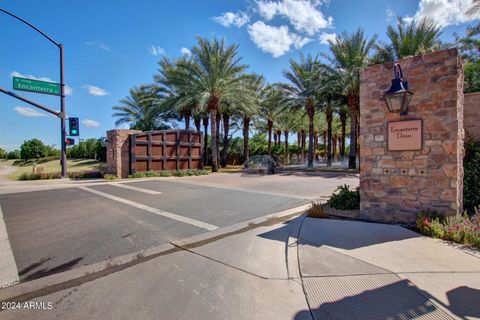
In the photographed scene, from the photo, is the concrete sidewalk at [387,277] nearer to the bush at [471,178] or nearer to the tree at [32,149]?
the bush at [471,178]

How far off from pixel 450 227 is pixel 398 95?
269cm

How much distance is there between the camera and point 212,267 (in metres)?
3.44

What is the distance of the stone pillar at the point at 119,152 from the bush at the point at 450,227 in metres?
15.6

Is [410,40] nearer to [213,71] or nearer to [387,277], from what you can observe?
[213,71]

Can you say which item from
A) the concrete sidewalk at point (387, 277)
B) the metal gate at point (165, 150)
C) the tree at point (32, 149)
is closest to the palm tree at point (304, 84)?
the metal gate at point (165, 150)

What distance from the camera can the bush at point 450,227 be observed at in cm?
391

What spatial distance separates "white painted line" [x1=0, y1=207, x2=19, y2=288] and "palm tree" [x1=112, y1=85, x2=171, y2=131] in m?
21.1

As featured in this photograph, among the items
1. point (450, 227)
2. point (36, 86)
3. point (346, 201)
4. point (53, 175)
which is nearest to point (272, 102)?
point (36, 86)

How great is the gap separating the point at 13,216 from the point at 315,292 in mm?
A: 7572

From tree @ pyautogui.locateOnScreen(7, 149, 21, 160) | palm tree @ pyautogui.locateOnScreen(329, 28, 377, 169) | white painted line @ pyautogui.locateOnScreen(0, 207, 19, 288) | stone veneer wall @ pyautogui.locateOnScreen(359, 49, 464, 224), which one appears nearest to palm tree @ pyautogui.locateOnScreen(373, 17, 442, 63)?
palm tree @ pyautogui.locateOnScreen(329, 28, 377, 169)

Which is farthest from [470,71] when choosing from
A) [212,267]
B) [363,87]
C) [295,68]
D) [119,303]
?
[119,303]

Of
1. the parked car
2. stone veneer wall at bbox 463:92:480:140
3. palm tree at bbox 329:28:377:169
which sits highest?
palm tree at bbox 329:28:377:169

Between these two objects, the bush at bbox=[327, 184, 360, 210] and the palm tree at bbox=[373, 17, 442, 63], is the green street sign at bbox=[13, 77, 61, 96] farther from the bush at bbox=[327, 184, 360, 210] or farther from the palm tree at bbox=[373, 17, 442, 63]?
the palm tree at bbox=[373, 17, 442, 63]

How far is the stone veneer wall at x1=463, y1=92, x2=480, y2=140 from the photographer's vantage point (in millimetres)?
6320
